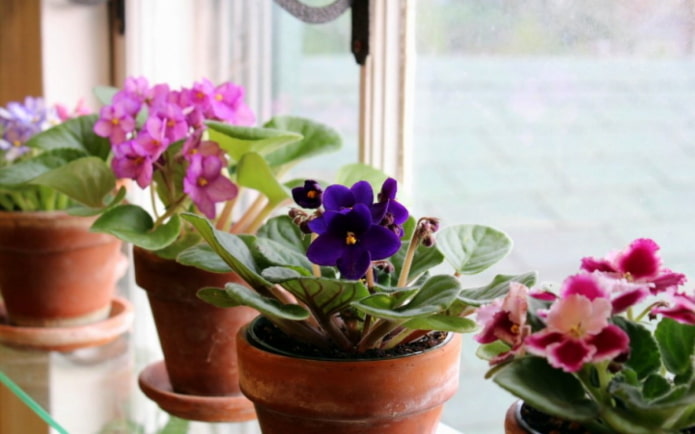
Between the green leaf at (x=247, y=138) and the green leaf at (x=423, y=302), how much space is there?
11.6 inches

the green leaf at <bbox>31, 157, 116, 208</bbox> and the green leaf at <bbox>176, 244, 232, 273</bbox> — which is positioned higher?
the green leaf at <bbox>31, 157, 116, 208</bbox>

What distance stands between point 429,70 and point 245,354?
24.4 inches

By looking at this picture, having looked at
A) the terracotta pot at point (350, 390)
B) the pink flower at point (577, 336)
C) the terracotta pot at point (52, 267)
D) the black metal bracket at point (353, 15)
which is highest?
the black metal bracket at point (353, 15)

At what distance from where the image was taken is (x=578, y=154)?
1.04m

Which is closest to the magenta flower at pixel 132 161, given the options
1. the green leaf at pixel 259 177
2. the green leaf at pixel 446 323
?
the green leaf at pixel 259 177

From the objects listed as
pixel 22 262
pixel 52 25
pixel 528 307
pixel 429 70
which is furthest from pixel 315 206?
pixel 52 25

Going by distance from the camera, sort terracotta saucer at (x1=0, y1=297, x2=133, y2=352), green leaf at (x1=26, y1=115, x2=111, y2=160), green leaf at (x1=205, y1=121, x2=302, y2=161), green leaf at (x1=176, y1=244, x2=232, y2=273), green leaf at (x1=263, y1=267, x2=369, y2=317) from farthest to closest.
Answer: terracotta saucer at (x1=0, y1=297, x2=133, y2=352), green leaf at (x1=26, y1=115, x2=111, y2=160), green leaf at (x1=205, y1=121, x2=302, y2=161), green leaf at (x1=176, y1=244, x2=232, y2=273), green leaf at (x1=263, y1=267, x2=369, y2=317)

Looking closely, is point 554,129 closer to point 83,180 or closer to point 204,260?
point 204,260

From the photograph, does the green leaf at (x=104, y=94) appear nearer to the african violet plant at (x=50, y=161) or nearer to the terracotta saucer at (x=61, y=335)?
the african violet plant at (x=50, y=161)

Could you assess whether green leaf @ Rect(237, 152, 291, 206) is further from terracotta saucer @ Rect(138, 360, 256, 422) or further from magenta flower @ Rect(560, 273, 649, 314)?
magenta flower @ Rect(560, 273, 649, 314)

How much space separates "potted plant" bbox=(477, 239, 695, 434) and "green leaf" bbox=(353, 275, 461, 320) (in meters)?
0.04

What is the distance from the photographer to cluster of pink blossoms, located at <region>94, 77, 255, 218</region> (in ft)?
3.34

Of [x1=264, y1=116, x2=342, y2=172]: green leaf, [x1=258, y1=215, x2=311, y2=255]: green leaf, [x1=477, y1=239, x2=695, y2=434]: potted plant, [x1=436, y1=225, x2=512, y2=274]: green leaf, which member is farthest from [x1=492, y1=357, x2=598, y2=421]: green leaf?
[x1=264, y1=116, x2=342, y2=172]: green leaf

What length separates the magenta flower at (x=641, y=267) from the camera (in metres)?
0.66
